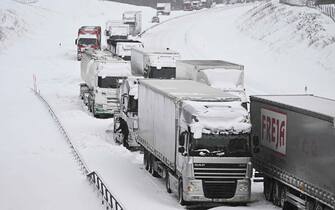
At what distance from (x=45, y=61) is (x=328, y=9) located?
2885cm

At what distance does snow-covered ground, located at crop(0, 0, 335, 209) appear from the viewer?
23.3 meters

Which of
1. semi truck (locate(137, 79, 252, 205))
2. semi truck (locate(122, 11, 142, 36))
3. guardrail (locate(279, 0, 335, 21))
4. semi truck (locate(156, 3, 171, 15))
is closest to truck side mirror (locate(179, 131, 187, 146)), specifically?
semi truck (locate(137, 79, 252, 205))

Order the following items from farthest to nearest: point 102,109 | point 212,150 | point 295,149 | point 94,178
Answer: point 102,109
point 94,178
point 212,150
point 295,149

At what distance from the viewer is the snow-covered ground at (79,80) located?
23.3 metres

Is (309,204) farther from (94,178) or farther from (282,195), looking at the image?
(94,178)

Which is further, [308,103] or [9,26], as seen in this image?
[9,26]

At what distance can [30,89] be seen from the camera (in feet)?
178

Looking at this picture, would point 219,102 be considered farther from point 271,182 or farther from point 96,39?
point 96,39

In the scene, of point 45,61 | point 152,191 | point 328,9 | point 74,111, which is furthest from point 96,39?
point 152,191

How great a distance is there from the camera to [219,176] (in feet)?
66.4

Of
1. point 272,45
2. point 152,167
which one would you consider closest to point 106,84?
point 152,167

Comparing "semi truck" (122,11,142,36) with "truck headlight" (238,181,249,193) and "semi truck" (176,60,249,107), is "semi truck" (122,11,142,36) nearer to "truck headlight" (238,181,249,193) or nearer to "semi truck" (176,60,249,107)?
"semi truck" (176,60,249,107)

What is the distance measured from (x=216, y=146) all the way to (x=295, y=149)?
229cm

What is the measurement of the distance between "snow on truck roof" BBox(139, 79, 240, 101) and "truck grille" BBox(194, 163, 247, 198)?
213 cm
